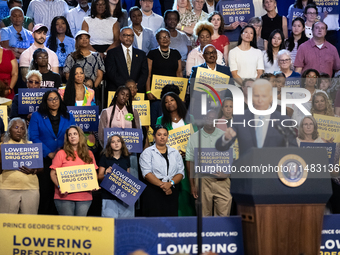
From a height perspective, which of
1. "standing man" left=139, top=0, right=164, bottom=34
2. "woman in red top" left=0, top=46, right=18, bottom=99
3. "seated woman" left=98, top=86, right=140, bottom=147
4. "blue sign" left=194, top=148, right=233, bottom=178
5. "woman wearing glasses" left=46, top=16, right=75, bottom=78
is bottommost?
"blue sign" left=194, top=148, right=233, bottom=178

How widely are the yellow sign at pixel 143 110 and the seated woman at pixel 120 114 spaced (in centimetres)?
35

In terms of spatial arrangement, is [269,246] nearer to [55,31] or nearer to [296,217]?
[296,217]

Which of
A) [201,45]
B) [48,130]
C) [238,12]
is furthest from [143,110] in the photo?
[238,12]

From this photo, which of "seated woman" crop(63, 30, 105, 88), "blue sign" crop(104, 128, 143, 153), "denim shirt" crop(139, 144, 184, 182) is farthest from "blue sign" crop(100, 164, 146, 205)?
"seated woman" crop(63, 30, 105, 88)

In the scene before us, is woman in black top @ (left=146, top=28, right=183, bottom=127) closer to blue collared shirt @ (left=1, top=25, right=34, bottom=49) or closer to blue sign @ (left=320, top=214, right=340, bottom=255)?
blue collared shirt @ (left=1, top=25, right=34, bottom=49)

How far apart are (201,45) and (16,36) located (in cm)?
304

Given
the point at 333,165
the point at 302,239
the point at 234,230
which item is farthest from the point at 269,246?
the point at 333,165

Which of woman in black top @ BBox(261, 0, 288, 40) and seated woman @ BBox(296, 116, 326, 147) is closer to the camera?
seated woman @ BBox(296, 116, 326, 147)

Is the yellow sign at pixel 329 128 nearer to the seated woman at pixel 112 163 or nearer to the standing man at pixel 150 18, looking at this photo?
the seated woman at pixel 112 163

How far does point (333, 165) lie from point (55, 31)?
499 cm

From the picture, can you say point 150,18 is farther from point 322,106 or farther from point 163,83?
point 322,106

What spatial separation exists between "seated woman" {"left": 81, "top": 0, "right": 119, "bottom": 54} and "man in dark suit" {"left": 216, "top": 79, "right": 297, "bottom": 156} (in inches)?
178

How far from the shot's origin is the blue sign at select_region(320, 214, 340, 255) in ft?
12.2

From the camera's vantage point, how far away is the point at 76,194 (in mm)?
5234
